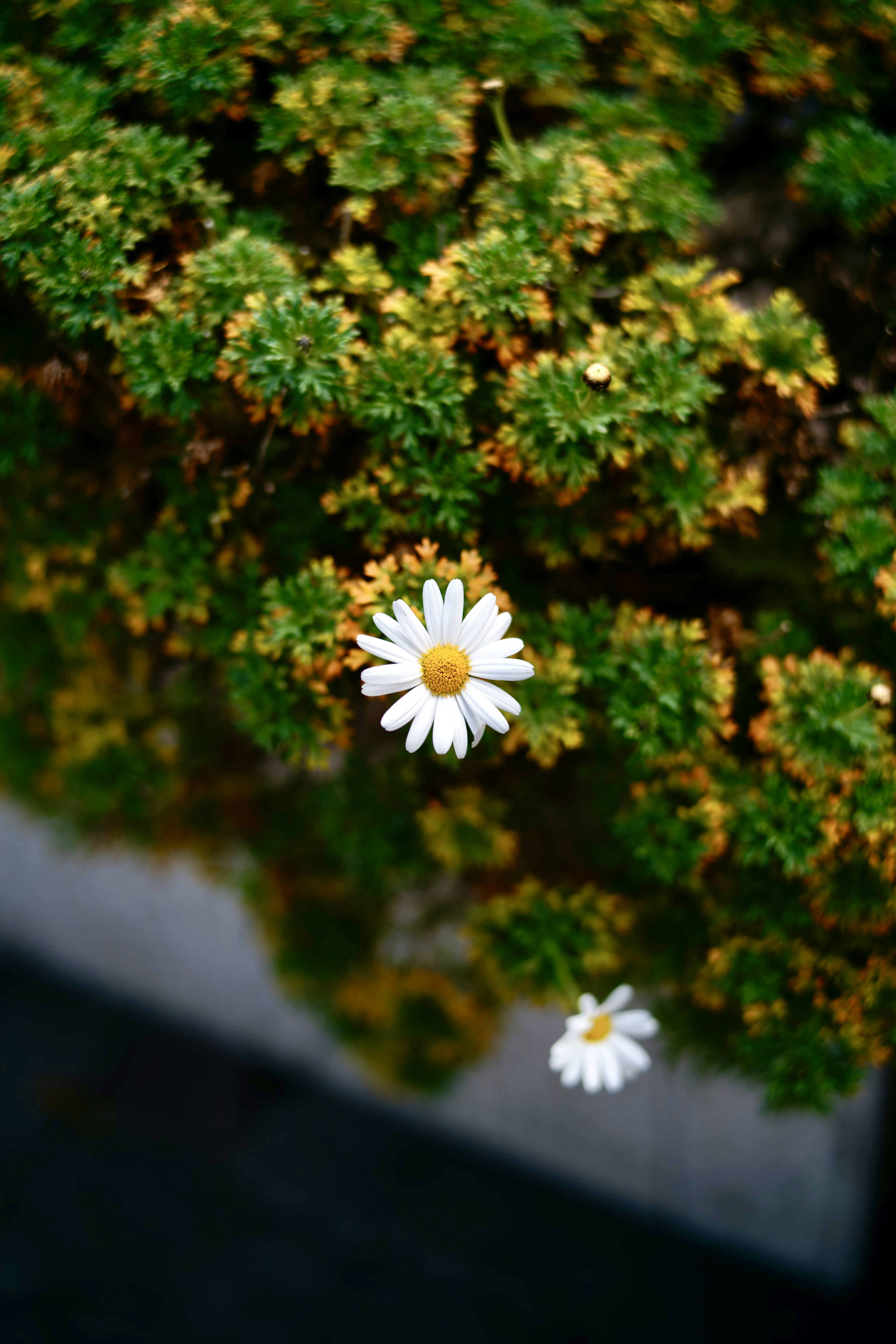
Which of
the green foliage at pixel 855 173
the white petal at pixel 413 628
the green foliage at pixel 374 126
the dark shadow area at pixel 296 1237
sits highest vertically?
the green foliage at pixel 855 173

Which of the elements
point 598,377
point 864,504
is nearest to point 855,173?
point 864,504

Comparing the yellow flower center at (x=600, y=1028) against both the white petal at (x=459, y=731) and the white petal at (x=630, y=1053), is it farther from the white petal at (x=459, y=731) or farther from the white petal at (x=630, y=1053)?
the white petal at (x=459, y=731)

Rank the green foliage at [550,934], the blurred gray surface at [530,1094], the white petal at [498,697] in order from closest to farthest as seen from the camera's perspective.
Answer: the white petal at [498,697]
the green foliage at [550,934]
the blurred gray surface at [530,1094]

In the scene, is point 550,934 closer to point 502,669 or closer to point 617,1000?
point 617,1000

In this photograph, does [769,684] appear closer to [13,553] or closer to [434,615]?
[434,615]

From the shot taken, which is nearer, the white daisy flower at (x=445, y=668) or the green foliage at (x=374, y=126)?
the white daisy flower at (x=445, y=668)

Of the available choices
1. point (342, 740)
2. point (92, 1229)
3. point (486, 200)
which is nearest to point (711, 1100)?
point (342, 740)

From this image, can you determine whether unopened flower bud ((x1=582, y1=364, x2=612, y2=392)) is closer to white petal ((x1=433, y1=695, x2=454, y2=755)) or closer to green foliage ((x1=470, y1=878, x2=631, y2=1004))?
white petal ((x1=433, y1=695, x2=454, y2=755))

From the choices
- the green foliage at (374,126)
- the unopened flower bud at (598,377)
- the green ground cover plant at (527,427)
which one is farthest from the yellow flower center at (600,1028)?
the green foliage at (374,126)
